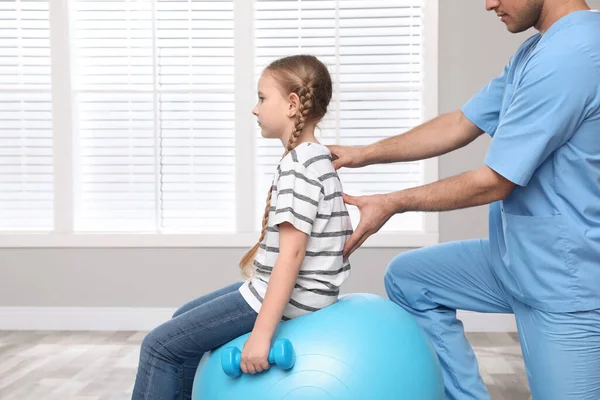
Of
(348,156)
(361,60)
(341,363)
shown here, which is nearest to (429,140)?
(348,156)

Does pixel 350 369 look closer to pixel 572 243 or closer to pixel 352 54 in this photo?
pixel 572 243

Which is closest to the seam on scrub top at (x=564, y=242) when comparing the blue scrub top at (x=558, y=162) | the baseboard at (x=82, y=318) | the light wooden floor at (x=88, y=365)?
the blue scrub top at (x=558, y=162)

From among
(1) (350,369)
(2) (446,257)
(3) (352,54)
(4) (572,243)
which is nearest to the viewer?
(1) (350,369)

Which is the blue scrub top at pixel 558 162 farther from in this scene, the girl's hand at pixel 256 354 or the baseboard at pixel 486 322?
the baseboard at pixel 486 322

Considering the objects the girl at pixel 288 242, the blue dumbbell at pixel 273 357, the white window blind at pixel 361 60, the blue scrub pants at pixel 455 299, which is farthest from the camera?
the white window blind at pixel 361 60

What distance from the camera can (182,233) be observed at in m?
3.42

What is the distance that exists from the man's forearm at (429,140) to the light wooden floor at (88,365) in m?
0.86

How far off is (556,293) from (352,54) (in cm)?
194

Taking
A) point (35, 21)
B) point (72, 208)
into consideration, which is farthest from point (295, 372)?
point (35, 21)

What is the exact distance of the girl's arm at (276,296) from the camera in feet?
4.90

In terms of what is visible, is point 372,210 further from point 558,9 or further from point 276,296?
point 558,9

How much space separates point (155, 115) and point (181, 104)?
0.12 meters

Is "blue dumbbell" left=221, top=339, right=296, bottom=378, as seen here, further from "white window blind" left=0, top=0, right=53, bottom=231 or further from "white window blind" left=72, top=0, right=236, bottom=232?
"white window blind" left=0, top=0, right=53, bottom=231

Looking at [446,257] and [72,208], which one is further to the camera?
[72,208]
